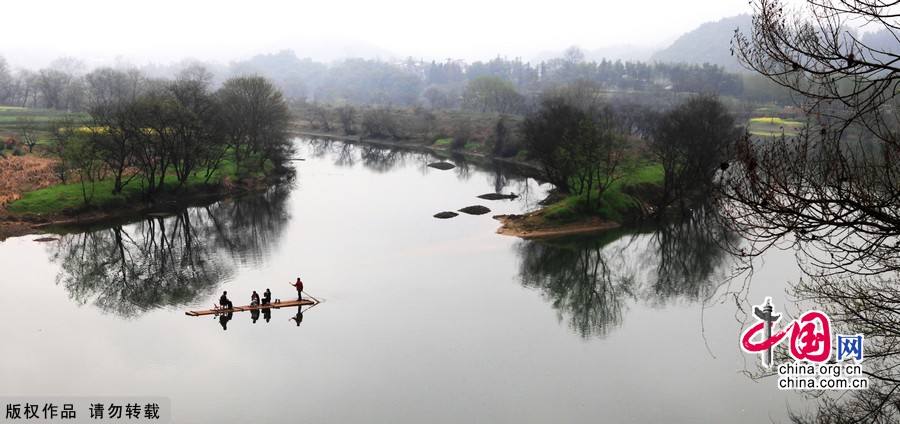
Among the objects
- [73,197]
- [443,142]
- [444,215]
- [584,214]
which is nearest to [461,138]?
Result: [443,142]

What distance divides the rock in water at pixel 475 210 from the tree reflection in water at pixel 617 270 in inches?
485

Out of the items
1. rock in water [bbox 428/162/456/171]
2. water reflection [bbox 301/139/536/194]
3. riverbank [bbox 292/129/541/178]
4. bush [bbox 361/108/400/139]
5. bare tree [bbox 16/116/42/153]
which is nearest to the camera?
bare tree [bbox 16/116/42/153]

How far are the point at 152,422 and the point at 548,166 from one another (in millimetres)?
56707

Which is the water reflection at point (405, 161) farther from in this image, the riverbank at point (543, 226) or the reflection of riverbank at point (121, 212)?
the reflection of riverbank at point (121, 212)

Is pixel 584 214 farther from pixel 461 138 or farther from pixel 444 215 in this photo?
pixel 461 138

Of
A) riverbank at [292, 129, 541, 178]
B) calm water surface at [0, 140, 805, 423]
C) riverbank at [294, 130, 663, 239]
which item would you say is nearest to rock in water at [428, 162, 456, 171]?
riverbank at [292, 129, 541, 178]

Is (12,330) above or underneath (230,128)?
underneath

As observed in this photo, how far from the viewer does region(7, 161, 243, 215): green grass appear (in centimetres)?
6144

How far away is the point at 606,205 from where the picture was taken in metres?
67.1

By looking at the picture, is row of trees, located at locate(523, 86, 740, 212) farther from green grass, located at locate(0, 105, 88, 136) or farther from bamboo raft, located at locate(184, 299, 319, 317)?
green grass, located at locate(0, 105, 88, 136)

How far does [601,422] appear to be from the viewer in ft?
87.7

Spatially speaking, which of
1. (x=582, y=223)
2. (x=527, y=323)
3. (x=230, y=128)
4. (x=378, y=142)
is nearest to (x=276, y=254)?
(x=527, y=323)

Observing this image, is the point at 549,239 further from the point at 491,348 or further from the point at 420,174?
the point at 420,174

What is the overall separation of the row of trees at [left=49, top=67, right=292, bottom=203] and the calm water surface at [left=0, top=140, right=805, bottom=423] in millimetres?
9449
